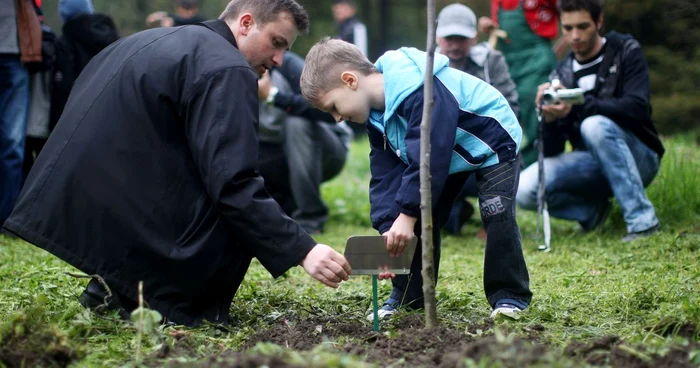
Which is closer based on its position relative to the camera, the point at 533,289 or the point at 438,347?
the point at 438,347

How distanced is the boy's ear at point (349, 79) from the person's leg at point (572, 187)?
114 inches

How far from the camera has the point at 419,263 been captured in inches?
145

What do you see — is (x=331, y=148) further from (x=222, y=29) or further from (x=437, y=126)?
(x=437, y=126)

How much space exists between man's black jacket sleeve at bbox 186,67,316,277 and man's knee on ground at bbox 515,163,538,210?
131 inches

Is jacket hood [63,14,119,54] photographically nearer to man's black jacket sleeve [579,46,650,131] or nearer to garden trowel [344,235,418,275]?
man's black jacket sleeve [579,46,650,131]

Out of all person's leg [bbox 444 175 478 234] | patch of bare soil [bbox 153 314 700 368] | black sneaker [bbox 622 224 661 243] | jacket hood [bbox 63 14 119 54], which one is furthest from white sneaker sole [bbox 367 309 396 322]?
jacket hood [bbox 63 14 119 54]

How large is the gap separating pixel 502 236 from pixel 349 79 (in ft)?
2.88

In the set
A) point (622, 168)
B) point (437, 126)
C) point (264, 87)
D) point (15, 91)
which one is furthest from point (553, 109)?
point (15, 91)

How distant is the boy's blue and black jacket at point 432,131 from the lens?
3250 mm

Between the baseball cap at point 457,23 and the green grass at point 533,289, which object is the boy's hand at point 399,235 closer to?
the green grass at point 533,289

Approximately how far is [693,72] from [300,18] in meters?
7.67

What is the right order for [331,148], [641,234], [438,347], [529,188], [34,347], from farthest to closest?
1. [331,148]
2. [529,188]
3. [641,234]
4. [438,347]
5. [34,347]

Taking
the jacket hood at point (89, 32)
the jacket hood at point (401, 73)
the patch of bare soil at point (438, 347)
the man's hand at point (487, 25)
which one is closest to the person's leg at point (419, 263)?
the patch of bare soil at point (438, 347)

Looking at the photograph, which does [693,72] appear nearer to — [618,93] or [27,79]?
[618,93]
